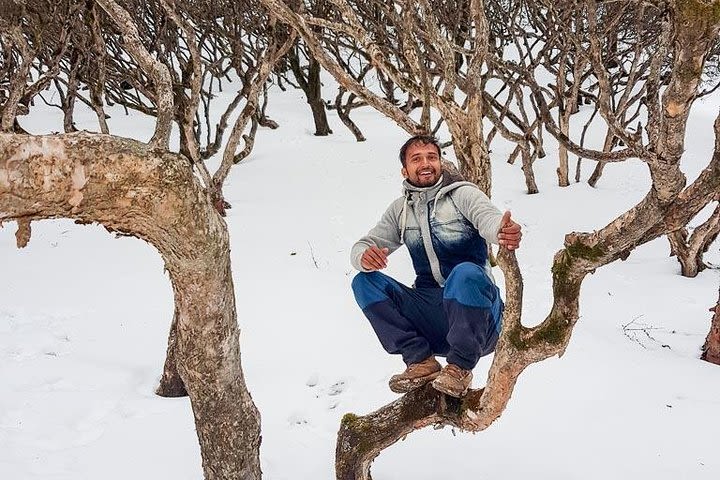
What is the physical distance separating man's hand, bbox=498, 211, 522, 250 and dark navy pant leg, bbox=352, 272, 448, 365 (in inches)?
24.1

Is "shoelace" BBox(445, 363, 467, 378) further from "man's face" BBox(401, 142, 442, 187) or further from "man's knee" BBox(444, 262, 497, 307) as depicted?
"man's face" BBox(401, 142, 442, 187)

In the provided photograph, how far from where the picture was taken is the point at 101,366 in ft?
15.0

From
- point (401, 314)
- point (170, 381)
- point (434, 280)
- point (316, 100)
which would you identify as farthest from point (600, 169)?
point (401, 314)

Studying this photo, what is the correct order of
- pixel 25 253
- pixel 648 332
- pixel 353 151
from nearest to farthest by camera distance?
pixel 648 332, pixel 25 253, pixel 353 151

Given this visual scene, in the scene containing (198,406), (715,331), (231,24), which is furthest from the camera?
(231,24)

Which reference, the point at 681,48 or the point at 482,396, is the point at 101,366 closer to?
the point at 482,396

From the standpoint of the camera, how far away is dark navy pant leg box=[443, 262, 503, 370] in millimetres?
2332

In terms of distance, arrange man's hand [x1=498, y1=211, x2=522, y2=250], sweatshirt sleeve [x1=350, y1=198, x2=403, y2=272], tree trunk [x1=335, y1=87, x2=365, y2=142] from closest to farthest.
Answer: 1. man's hand [x1=498, y1=211, x2=522, y2=250]
2. sweatshirt sleeve [x1=350, y1=198, x2=403, y2=272]
3. tree trunk [x1=335, y1=87, x2=365, y2=142]

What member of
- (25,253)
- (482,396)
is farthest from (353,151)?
(482,396)

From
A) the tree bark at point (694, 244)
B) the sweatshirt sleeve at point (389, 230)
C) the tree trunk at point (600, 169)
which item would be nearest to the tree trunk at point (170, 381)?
the sweatshirt sleeve at point (389, 230)

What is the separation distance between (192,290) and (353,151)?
817 centimetres

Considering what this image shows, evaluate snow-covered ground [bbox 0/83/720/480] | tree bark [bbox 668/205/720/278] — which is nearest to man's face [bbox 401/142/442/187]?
snow-covered ground [bbox 0/83/720/480]

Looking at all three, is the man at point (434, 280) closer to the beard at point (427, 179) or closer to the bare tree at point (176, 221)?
the beard at point (427, 179)

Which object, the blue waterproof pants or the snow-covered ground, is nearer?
the blue waterproof pants
